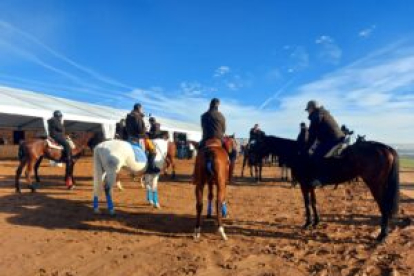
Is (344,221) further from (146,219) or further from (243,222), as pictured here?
(146,219)

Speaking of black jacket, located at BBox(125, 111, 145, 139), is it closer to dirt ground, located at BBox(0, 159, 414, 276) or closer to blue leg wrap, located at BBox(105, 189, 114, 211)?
blue leg wrap, located at BBox(105, 189, 114, 211)

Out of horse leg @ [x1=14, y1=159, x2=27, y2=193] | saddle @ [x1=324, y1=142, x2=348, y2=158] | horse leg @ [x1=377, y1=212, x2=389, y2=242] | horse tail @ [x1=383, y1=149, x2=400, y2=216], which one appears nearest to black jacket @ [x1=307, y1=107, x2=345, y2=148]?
saddle @ [x1=324, y1=142, x2=348, y2=158]

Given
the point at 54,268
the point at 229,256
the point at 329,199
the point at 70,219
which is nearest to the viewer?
the point at 54,268

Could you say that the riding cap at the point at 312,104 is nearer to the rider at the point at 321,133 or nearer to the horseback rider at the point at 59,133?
the rider at the point at 321,133

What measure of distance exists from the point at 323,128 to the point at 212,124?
228cm

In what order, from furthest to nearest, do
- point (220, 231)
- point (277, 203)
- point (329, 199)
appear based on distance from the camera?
point (329, 199), point (277, 203), point (220, 231)

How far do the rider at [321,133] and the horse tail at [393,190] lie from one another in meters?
1.12

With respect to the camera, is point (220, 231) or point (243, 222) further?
point (243, 222)

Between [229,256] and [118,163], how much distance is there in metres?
3.74

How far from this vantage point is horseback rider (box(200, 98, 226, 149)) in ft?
23.4

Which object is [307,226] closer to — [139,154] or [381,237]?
[381,237]

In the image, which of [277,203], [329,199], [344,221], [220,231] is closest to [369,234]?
[344,221]

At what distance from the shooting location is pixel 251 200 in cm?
1031

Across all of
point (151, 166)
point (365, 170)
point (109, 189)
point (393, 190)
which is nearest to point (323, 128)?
point (365, 170)
